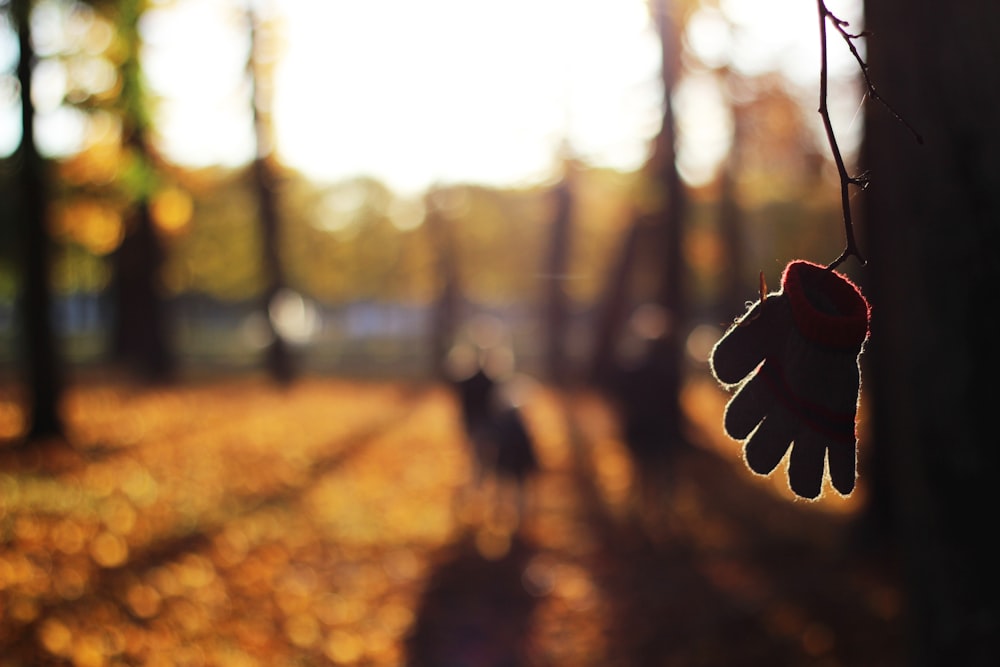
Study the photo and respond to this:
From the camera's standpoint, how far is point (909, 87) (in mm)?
3770

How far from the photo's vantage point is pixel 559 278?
26.3 metres

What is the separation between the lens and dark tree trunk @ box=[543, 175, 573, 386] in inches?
1035

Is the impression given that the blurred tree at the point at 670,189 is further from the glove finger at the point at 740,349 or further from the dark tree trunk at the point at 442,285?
the dark tree trunk at the point at 442,285

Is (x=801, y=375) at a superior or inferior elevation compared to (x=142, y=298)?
superior

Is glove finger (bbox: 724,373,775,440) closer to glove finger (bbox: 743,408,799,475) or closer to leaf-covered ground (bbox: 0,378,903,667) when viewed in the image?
A: glove finger (bbox: 743,408,799,475)

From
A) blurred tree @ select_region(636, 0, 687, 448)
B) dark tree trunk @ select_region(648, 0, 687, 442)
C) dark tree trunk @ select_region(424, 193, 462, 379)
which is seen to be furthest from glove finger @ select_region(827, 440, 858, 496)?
dark tree trunk @ select_region(424, 193, 462, 379)

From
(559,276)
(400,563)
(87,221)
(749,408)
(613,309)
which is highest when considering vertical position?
(749,408)

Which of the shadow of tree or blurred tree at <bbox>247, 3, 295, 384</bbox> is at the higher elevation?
blurred tree at <bbox>247, 3, 295, 384</bbox>

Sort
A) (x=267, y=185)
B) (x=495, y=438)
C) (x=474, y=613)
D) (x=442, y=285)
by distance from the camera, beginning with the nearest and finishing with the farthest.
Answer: (x=474, y=613)
(x=495, y=438)
(x=267, y=185)
(x=442, y=285)

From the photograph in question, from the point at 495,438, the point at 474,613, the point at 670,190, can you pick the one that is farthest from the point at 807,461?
the point at 670,190

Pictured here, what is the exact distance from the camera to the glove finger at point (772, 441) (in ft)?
6.49

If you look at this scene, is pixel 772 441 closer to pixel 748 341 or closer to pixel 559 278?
pixel 748 341

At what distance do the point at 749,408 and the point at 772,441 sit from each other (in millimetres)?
90

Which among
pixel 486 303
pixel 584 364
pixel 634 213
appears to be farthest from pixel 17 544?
pixel 486 303
